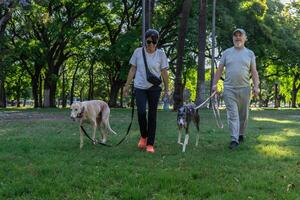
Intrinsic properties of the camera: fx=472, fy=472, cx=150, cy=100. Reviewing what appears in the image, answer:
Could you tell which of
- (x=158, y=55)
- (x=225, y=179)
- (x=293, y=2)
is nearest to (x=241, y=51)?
(x=158, y=55)

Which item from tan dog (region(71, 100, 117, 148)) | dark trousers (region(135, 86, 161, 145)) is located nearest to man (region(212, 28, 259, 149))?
dark trousers (region(135, 86, 161, 145))

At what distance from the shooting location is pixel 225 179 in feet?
20.1

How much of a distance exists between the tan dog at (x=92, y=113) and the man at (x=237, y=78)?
2.56 m

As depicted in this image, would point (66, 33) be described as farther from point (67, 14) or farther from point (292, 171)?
point (292, 171)

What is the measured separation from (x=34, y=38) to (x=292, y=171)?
38.2m

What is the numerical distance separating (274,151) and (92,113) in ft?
11.8

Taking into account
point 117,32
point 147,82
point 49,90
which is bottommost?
point 147,82

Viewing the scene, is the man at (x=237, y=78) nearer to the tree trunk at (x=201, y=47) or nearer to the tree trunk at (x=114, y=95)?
the tree trunk at (x=201, y=47)

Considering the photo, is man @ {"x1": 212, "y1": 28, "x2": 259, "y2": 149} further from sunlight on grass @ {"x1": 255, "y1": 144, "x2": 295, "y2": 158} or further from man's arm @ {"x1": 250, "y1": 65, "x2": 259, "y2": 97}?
sunlight on grass @ {"x1": 255, "y1": 144, "x2": 295, "y2": 158}

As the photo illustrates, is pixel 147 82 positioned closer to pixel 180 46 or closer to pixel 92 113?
pixel 92 113

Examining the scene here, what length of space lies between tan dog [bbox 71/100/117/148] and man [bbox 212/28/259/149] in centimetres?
256

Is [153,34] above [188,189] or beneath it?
above

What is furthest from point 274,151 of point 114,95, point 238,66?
point 114,95

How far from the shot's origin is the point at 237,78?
914 centimetres
